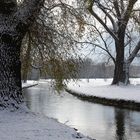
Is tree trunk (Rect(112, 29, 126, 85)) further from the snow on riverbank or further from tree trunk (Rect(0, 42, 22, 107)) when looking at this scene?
the snow on riverbank

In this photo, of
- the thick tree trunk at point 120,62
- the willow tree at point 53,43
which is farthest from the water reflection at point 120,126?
the thick tree trunk at point 120,62

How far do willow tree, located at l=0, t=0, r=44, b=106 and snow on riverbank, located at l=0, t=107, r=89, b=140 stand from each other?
2.35 feet

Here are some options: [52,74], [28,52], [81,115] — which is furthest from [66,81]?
[81,115]

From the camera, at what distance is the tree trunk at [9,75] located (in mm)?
12148

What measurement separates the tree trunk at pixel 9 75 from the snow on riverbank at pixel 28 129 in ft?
1.77

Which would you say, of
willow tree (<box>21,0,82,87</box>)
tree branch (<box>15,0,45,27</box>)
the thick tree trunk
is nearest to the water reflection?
willow tree (<box>21,0,82,87</box>)

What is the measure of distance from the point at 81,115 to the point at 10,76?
10480 mm

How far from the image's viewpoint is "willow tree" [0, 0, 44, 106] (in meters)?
12.2

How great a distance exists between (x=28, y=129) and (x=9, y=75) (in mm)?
2965

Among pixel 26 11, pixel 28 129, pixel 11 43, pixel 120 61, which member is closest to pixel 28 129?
pixel 28 129

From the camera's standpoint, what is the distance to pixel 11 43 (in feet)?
40.7

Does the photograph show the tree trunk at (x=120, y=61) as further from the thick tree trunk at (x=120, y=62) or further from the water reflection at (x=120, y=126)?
the water reflection at (x=120, y=126)

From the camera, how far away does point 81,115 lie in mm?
22312

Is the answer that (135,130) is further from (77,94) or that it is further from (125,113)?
(77,94)
